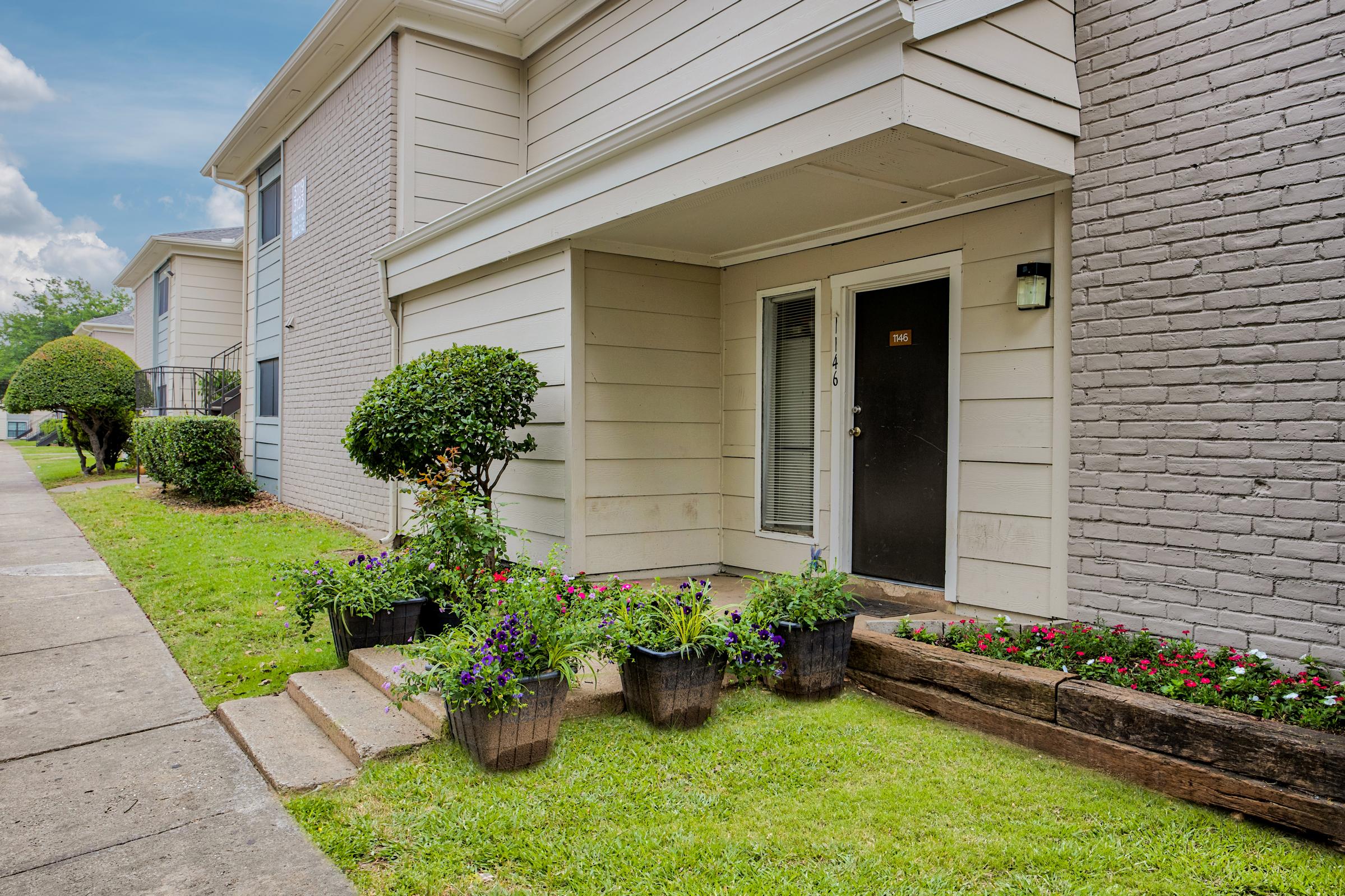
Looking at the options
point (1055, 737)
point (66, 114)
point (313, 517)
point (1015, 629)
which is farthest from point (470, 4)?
point (66, 114)

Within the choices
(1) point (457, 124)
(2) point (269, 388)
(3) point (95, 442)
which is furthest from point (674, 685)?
(3) point (95, 442)

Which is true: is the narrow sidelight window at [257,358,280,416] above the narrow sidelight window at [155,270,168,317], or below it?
below

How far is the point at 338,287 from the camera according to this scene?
9.30 meters

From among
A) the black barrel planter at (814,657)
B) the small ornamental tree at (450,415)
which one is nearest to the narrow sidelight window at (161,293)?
the small ornamental tree at (450,415)

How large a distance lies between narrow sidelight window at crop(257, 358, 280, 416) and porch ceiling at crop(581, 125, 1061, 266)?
7.73 metres

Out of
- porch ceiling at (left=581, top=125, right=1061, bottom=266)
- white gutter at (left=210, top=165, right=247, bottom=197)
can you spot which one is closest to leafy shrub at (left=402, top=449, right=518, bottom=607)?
porch ceiling at (left=581, top=125, right=1061, bottom=266)

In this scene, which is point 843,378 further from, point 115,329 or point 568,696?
point 115,329

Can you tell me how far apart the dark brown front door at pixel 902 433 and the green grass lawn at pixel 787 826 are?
1662 mm

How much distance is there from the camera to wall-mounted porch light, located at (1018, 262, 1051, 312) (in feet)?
13.6

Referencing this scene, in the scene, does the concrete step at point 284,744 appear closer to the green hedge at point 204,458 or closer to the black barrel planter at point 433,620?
the black barrel planter at point 433,620

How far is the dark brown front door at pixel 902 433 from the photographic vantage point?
4.76 m

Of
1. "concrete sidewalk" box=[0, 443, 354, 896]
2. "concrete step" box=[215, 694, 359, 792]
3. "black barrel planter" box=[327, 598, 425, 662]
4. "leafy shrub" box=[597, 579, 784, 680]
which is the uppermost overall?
"leafy shrub" box=[597, 579, 784, 680]

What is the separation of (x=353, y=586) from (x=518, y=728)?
1548mm

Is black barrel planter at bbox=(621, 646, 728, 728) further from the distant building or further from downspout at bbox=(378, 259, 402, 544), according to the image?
the distant building
